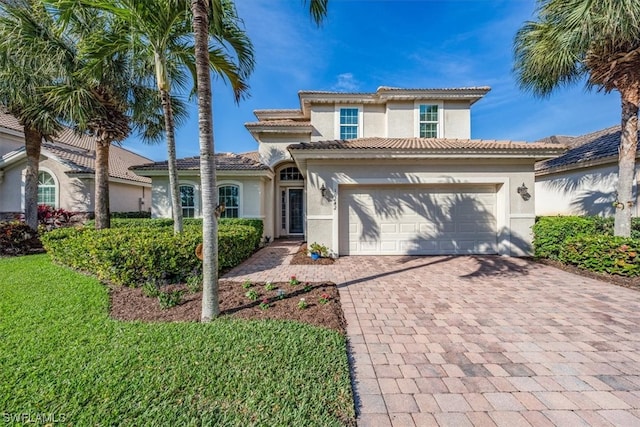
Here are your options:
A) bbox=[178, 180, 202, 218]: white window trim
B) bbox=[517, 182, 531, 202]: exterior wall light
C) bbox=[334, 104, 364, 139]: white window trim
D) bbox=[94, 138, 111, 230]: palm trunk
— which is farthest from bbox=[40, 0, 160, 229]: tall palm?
bbox=[517, 182, 531, 202]: exterior wall light

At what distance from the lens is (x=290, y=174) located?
14961 millimetres

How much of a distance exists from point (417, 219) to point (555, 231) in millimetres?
4267

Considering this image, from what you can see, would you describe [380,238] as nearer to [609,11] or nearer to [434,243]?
[434,243]

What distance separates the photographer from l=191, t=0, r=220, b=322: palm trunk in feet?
13.5

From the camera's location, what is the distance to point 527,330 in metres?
Result: 4.11

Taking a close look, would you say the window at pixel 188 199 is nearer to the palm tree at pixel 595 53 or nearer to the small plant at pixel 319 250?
the small plant at pixel 319 250

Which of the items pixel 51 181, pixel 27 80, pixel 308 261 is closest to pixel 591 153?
pixel 308 261

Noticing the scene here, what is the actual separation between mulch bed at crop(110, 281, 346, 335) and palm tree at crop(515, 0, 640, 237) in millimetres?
8882

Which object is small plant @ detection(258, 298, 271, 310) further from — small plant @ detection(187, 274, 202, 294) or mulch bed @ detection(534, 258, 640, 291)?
mulch bed @ detection(534, 258, 640, 291)

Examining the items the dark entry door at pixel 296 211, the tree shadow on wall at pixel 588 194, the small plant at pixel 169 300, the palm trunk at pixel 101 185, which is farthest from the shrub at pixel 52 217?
the tree shadow on wall at pixel 588 194

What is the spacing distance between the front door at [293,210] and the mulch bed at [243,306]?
9480mm

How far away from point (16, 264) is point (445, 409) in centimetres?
1224

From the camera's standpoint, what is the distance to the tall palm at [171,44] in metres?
5.71

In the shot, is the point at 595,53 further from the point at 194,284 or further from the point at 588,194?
the point at 194,284
